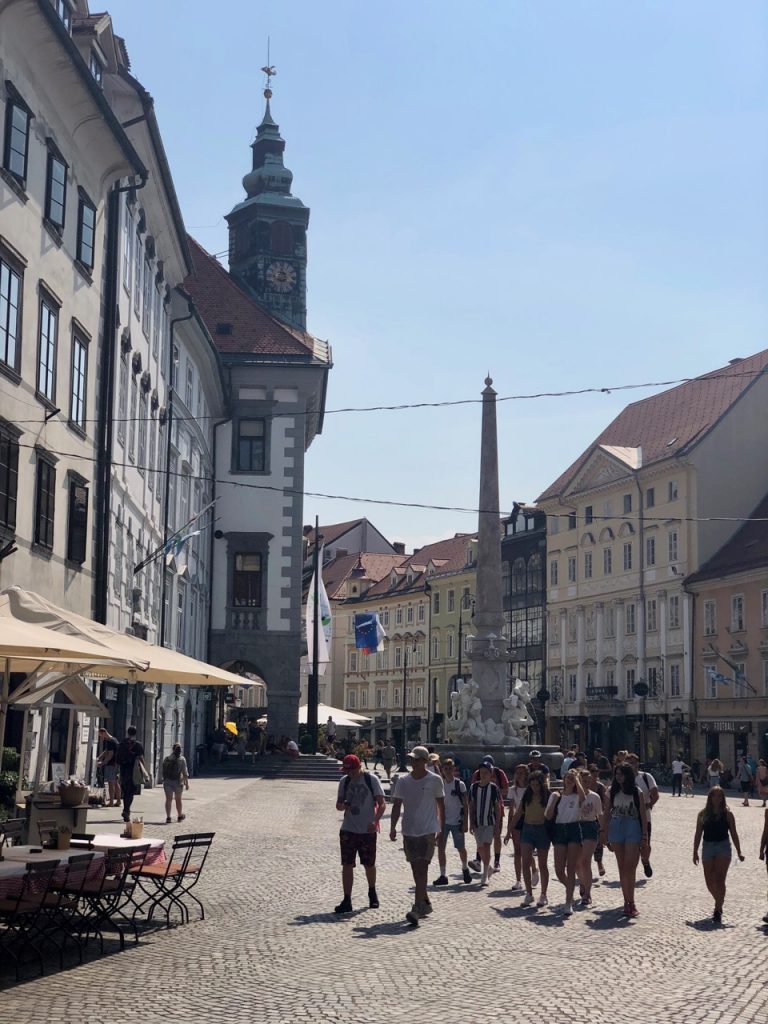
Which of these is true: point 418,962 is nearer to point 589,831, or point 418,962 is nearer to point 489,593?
point 589,831

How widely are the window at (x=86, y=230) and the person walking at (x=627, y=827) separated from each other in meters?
16.0

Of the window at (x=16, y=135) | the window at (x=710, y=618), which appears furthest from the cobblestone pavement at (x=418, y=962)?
the window at (x=710, y=618)

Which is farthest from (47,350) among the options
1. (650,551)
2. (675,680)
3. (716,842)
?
(650,551)

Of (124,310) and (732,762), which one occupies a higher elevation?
(124,310)

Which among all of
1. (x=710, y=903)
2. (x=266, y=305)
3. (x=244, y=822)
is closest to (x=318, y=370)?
(x=266, y=305)

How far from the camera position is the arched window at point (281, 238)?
214 ft

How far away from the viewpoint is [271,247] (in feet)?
214

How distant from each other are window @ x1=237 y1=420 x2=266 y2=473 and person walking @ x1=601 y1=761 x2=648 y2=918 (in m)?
38.5

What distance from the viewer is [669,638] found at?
6862 centimetres

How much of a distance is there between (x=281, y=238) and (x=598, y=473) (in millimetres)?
21897

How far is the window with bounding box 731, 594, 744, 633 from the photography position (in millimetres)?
62906

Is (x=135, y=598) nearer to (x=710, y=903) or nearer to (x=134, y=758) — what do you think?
(x=134, y=758)

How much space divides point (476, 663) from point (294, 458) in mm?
13769

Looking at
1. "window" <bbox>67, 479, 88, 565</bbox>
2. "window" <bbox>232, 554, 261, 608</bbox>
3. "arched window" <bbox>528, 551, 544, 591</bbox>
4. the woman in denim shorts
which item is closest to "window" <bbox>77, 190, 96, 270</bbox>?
"window" <bbox>67, 479, 88, 565</bbox>
